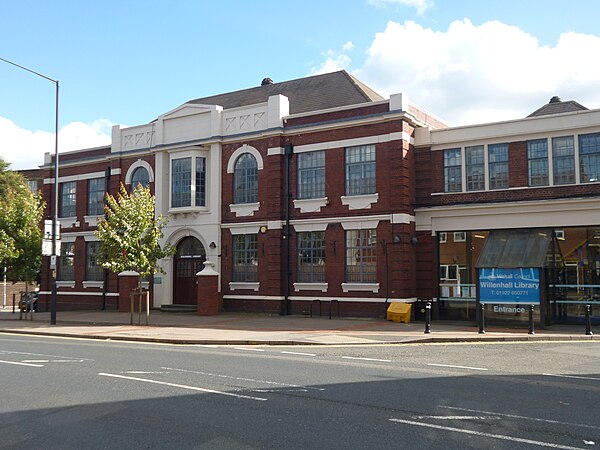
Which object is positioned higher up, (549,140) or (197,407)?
(549,140)

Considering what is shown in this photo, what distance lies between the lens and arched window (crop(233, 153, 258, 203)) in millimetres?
28094

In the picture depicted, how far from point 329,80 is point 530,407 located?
2386 centimetres

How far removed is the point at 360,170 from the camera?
83.5 ft

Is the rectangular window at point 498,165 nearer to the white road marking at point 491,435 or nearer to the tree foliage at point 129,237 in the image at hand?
the tree foliage at point 129,237

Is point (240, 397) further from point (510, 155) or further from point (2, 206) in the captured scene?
point (2, 206)

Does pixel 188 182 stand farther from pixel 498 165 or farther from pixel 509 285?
pixel 509 285

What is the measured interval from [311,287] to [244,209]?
4.94 metres

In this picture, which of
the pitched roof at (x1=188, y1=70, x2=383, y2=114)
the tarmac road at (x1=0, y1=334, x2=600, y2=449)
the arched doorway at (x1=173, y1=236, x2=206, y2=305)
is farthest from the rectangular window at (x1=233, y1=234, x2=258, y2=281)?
the tarmac road at (x1=0, y1=334, x2=600, y2=449)

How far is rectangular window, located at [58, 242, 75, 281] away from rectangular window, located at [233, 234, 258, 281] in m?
10.8

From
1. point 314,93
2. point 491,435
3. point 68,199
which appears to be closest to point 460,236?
point 314,93

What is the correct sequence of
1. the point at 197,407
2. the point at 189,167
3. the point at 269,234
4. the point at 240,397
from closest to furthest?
the point at 197,407
the point at 240,397
the point at 269,234
the point at 189,167

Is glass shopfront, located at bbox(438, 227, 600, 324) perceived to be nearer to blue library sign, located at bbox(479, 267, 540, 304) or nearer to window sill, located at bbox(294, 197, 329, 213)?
blue library sign, located at bbox(479, 267, 540, 304)

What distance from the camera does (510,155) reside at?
23.4 m

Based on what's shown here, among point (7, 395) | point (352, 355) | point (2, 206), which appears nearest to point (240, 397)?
point (7, 395)
